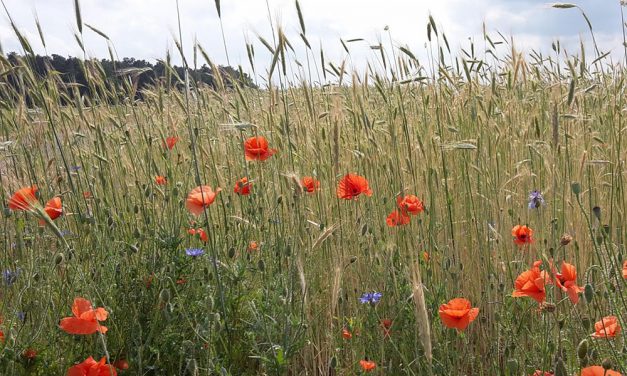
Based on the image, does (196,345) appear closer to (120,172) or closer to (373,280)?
(373,280)

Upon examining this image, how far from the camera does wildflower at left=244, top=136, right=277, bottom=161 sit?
2084mm

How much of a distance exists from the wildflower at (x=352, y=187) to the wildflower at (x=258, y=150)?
0.29m

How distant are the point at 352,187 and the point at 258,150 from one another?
1.20ft

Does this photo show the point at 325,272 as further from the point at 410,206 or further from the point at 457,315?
the point at 457,315

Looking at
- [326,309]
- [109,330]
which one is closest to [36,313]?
[109,330]

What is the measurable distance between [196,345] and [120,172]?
4.27ft

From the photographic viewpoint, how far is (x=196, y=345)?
162cm

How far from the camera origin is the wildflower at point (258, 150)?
2084 millimetres

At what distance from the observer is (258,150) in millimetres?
2084

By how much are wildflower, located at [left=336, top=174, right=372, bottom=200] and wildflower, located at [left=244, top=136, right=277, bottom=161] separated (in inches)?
11.6

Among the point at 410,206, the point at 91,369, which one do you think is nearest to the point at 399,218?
the point at 410,206

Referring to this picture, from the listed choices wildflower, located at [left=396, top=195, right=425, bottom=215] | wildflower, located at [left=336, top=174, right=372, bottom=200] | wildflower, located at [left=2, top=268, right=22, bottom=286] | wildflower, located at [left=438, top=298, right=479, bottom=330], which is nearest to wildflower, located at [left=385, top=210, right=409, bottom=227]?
wildflower, located at [left=396, top=195, right=425, bottom=215]

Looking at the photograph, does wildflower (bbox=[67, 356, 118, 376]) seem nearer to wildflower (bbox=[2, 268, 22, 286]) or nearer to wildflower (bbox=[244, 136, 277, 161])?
wildflower (bbox=[2, 268, 22, 286])

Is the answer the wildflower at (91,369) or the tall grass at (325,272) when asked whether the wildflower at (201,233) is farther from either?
the wildflower at (91,369)
